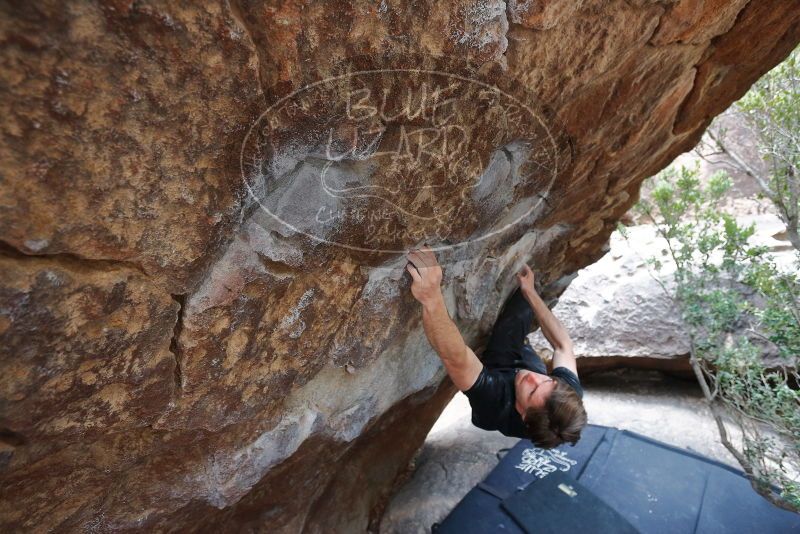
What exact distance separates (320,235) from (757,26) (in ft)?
7.15

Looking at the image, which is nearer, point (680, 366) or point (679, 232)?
point (679, 232)

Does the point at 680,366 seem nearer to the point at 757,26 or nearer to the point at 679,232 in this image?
the point at 679,232

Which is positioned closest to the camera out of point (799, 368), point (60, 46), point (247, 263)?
point (60, 46)

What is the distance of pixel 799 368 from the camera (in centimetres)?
395

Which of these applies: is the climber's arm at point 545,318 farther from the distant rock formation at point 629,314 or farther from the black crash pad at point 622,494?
the distant rock formation at point 629,314

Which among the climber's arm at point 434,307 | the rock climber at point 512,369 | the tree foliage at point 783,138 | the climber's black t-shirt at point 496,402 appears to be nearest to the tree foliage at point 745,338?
the tree foliage at point 783,138

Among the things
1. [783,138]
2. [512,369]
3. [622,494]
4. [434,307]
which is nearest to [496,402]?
[512,369]

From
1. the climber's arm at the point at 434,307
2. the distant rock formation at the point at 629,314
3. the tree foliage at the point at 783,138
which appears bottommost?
the distant rock formation at the point at 629,314

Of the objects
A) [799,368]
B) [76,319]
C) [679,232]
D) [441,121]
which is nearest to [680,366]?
[799,368]

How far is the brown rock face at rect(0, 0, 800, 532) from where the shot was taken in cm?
95

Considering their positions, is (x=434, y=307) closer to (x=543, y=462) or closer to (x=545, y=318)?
(x=545, y=318)

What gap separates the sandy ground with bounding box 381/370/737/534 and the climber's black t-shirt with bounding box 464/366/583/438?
1.19m

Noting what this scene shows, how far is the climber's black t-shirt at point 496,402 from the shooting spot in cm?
231

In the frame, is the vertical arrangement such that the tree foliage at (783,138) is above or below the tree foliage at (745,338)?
above
